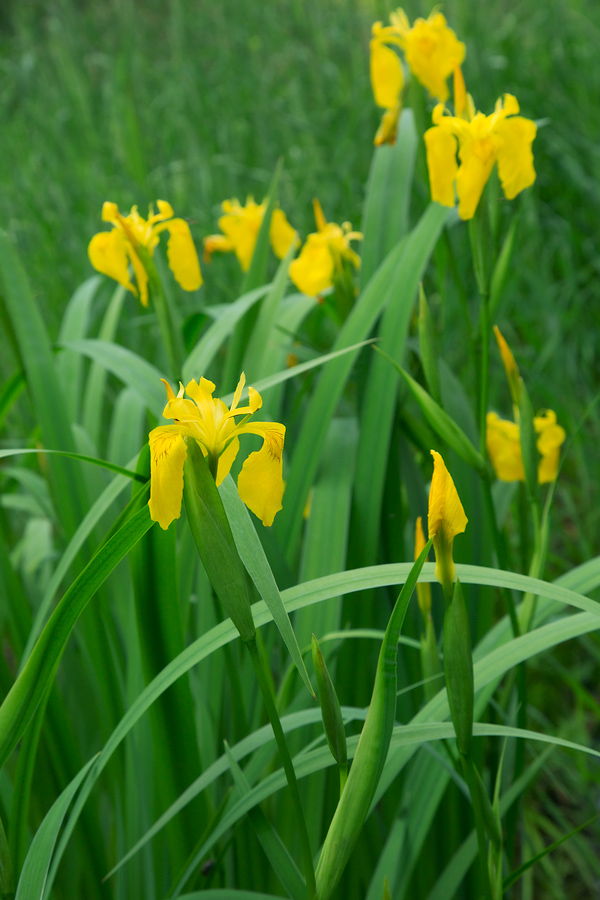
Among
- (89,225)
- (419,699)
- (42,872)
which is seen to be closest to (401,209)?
A: (419,699)

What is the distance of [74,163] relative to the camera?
Result: 2688mm

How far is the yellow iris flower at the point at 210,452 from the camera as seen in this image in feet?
1.43

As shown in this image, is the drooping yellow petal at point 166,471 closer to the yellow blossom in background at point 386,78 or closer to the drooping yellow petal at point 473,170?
the drooping yellow petal at point 473,170

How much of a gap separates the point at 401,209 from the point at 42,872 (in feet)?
3.11

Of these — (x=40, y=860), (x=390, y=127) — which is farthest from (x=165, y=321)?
(x=40, y=860)

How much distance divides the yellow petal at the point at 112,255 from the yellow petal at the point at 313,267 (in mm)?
230

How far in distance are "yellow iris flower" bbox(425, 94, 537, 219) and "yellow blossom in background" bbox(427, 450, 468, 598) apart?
372 mm

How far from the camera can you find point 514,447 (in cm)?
86

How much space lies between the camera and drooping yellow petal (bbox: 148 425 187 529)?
44 centimetres

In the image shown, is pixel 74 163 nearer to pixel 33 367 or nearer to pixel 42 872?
pixel 33 367

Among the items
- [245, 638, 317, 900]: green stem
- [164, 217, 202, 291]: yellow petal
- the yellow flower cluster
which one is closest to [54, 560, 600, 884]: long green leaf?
[245, 638, 317, 900]: green stem

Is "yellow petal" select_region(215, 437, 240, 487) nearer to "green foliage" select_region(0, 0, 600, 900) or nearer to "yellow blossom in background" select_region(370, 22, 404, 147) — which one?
"green foliage" select_region(0, 0, 600, 900)

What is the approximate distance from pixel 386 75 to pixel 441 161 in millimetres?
322

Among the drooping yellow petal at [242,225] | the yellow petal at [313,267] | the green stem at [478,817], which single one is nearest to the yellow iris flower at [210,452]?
the green stem at [478,817]
